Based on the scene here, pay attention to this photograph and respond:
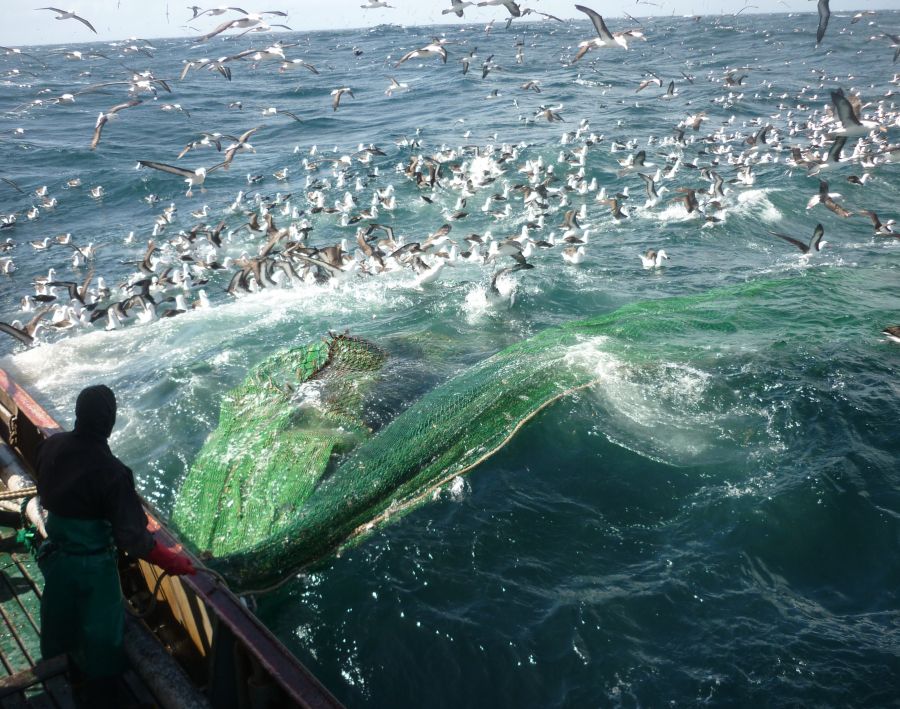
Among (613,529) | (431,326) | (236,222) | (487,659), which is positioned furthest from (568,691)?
(236,222)

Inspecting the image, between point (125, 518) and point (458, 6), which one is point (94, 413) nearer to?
point (125, 518)

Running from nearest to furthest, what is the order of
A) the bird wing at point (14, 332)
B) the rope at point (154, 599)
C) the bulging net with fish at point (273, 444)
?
the rope at point (154, 599)
the bulging net with fish at point (273, 444)
the bird wing at point (14, 332)

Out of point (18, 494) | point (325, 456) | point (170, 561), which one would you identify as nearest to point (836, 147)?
point (325, 456)

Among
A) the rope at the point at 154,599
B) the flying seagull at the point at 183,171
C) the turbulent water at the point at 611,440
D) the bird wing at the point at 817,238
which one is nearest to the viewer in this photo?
the rope at the point at 154,599

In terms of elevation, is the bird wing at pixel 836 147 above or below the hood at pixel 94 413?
above

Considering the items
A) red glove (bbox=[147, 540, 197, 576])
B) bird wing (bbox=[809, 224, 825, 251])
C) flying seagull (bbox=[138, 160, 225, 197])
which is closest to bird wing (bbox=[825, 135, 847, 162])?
bird wing (bbox=[809, 224, 825, 251])

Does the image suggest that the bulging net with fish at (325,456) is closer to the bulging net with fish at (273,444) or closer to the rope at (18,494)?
the bulging net with fish at (273,444)

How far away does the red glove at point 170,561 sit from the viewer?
3.48 m

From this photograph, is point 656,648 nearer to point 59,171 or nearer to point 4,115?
point 59,171

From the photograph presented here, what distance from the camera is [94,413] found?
3393mm

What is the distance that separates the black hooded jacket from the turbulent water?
171cm

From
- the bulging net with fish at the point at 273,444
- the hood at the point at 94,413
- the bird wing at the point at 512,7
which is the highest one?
the bird wing at the point at 512,7

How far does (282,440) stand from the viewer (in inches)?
233

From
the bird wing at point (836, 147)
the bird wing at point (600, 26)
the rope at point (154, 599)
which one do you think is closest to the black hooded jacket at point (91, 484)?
the rope at point (154, 599)
